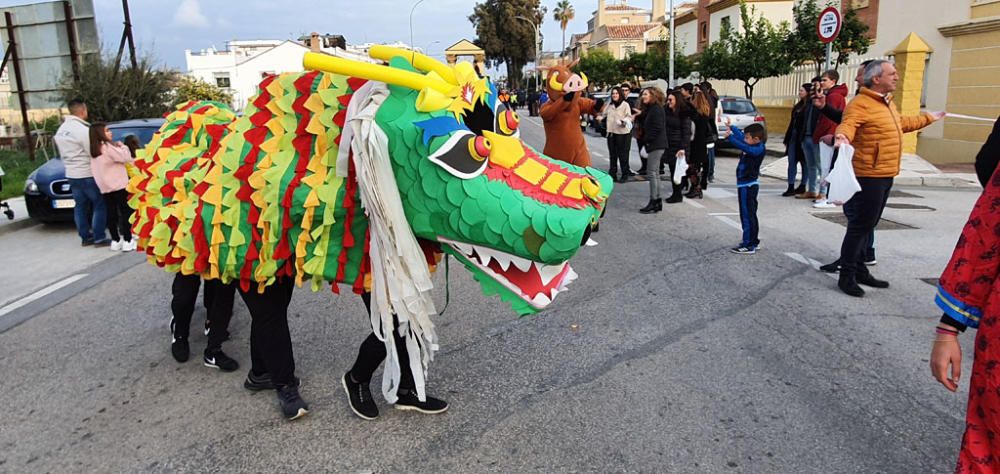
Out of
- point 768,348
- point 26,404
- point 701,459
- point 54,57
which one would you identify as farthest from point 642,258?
point 54,57

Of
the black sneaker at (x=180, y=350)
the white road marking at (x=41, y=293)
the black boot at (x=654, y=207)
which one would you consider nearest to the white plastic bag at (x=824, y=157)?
the black boot at (x=654, y=207)

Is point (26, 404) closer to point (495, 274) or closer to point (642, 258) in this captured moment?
point (495, 274)

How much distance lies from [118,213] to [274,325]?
5.84 meters

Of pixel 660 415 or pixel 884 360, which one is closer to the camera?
pixel 660 415

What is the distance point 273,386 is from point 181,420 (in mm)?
485

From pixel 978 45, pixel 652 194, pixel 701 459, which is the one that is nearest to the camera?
pixel 701 459

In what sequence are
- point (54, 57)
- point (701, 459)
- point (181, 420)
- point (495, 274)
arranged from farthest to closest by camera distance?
1. point (54, 57)
2. point (181, 420)
3. point (701, 459)
4. point (495, 274)

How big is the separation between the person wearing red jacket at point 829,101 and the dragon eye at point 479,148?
7.76 metres

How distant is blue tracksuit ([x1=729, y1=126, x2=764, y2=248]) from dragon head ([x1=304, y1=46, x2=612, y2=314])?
4457 mm

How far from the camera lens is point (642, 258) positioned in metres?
6.78

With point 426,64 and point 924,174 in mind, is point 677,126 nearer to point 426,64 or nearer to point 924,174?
point 924,174

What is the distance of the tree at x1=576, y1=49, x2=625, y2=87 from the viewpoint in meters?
41.2

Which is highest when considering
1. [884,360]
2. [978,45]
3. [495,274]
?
[978,45]

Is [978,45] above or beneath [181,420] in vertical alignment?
above
